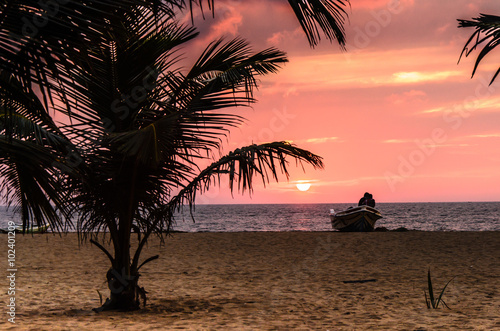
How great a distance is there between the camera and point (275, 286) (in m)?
9.20

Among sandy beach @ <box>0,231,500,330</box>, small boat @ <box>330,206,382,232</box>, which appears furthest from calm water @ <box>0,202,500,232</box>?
small boat @ <box>330,206,382,232</box>

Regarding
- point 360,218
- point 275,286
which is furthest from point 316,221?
point 275,286

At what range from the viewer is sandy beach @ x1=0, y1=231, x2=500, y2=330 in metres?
6.41

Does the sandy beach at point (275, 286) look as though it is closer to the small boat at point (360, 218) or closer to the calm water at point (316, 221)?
the calm water at point (316, 221)

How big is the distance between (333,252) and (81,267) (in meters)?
6.50

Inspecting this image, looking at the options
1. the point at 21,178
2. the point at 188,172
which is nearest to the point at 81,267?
the point at 188,172

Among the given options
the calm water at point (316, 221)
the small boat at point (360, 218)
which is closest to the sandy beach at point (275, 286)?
the calm water at point (316, 221)

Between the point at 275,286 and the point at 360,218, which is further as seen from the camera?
the point at 360,218

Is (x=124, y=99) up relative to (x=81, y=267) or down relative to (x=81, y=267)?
up

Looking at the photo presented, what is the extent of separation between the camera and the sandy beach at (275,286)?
6410mm

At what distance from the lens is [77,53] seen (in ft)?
9.32

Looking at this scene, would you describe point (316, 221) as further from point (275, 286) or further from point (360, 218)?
point (275, 286)

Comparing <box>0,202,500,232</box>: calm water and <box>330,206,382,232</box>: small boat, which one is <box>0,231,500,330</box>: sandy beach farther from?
<box>330,206,382,232</box>: small boat

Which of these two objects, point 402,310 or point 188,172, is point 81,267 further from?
point 402,310
